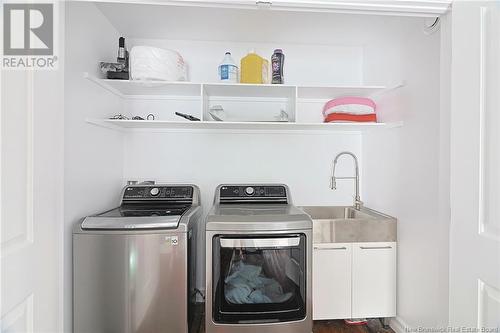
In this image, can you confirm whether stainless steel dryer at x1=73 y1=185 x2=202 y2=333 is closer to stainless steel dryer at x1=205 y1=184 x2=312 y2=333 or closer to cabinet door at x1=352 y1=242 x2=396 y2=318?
stainless steel dryer at x1=205 y1=184 x2=312 y2=333

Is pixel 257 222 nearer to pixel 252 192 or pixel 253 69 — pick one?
pixel 252 192

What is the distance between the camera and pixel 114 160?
207cm

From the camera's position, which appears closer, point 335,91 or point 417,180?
point 417,180

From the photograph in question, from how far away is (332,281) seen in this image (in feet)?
6.17

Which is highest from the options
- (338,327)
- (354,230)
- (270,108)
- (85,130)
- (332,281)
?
(270,108)

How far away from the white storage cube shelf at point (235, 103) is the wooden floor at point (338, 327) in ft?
4.83

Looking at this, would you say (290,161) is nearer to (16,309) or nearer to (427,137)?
(427,137)

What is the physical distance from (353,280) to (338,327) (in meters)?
0.41

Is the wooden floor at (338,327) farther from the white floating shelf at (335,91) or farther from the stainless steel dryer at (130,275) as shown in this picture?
the white floating shelf at (335,91)

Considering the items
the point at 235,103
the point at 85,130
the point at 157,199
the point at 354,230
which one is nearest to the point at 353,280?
the point at 354,230

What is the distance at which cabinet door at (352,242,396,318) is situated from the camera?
1888mm

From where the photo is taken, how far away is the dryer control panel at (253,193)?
209cm

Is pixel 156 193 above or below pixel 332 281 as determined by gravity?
above

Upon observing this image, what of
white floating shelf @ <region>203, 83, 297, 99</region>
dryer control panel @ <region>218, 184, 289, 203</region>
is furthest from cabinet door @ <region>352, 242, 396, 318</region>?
white floating shelf @ <region>203, 83, 297, 99</region>
